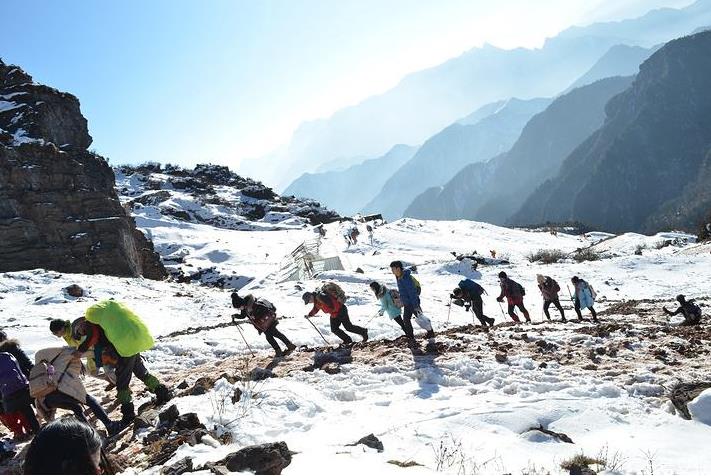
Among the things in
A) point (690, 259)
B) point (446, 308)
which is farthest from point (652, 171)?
point (446, 308)

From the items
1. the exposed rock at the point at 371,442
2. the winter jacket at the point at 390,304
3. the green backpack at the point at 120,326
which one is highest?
the green backpack at the point at 120,326

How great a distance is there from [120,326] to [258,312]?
3.77m

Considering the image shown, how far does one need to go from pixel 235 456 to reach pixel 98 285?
2035 cm

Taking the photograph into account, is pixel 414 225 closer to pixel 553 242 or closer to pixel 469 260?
pixel 553 242

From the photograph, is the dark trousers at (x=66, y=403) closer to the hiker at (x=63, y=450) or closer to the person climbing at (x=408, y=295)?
the hiker at (x=63, y=450)

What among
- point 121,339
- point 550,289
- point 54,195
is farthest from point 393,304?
point 54,195

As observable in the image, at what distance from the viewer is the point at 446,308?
20016mm

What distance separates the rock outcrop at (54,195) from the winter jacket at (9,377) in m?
23.6

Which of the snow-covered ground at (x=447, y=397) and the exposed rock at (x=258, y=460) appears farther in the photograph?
the snow-covered ground at (x=447, y=397)

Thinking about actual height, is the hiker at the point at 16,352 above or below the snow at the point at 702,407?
above

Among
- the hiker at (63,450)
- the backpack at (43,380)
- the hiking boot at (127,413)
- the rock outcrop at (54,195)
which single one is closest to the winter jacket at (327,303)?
the hiking boot at (127,413)

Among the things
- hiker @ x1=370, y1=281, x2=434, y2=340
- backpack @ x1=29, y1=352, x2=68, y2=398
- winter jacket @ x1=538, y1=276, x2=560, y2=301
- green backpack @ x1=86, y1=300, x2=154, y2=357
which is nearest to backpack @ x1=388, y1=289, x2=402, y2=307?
hiker @ x1=370, y1=281, x2=434, y2=340

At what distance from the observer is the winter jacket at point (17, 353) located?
22.9 ft

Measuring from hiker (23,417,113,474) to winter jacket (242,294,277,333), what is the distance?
7785 mm
